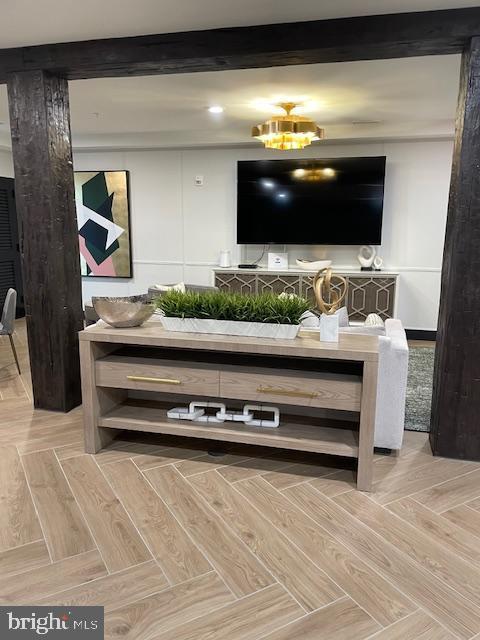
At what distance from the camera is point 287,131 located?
4246 millimetres

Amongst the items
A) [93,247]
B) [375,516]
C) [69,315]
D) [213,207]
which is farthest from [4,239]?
[375,516]

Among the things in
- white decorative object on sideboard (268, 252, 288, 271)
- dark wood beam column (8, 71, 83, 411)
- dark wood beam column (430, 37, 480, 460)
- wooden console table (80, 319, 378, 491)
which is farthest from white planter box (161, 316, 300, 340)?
white decorative object on sideboard (268, 252, 288, 271)

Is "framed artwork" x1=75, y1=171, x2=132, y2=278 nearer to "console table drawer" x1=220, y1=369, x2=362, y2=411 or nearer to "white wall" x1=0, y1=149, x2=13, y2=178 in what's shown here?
"white wall" x1=0, y1=149, x2=13, y2=178

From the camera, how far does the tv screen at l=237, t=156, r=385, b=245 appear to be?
575cm

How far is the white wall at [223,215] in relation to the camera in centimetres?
580

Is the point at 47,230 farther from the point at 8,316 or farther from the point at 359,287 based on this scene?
the point at 359,287

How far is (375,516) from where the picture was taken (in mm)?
2225

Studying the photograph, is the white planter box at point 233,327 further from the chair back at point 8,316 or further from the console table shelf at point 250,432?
the chair back at point 8,316

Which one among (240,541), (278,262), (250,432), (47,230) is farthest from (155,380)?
(278,262)

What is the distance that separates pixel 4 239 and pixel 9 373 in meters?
3.07

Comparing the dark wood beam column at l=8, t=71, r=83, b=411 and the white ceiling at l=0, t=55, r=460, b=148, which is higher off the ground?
the white ceiling at l=0, t=55, r=460, b=148

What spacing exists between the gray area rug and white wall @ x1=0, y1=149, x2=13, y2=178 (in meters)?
5.93

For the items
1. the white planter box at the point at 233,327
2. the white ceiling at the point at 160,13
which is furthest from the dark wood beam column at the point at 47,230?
the white planter box at the point at 233,327

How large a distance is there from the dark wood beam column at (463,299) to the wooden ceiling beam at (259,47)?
8.8 inches
